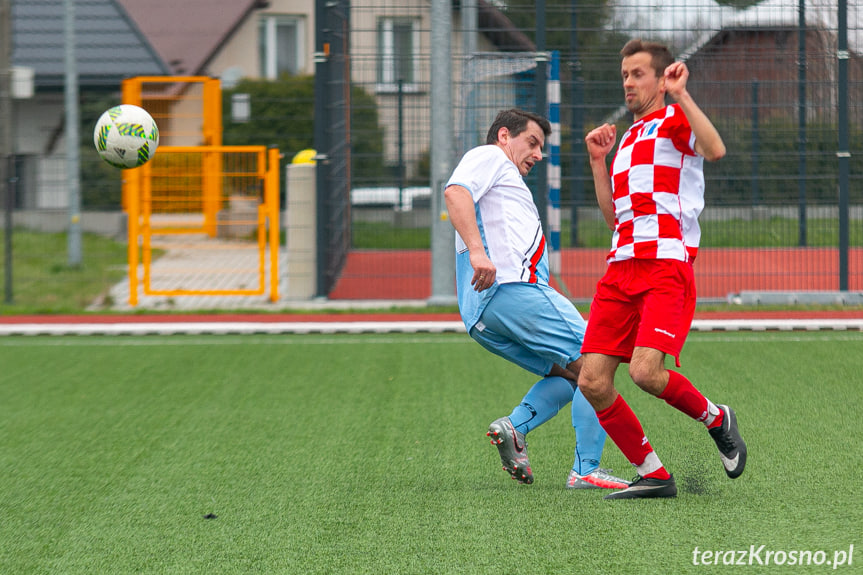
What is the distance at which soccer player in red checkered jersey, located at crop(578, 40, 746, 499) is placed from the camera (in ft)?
14.7

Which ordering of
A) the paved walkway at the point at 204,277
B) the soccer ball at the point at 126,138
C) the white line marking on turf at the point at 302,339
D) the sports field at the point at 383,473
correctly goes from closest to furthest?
1. the sports field at the point at 383,473
2. the soccer ball at the point at 126,138
3. the white line marking on turf at the point at 302,339
4. the paved walkway at the point at 204,277

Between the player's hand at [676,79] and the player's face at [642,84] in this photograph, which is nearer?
the player's hand at [676,79]

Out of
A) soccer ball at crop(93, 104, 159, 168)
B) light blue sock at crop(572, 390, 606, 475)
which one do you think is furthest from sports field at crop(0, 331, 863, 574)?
soccer ball at crop(93, 104, 159, 168)

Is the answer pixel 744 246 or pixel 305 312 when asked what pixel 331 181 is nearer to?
pixel 305 312

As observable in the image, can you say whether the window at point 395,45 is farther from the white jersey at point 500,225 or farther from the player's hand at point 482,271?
the player's hand at point 482,271

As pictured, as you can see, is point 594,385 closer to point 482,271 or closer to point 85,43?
point 482,271

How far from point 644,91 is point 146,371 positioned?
509 cm

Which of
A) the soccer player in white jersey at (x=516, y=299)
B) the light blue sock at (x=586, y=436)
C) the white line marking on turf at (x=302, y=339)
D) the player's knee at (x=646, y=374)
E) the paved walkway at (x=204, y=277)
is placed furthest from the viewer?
the paved walkway at (x=204, y=277)

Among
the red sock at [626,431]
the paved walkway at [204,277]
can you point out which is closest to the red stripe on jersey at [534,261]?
the red sock at [626,431]

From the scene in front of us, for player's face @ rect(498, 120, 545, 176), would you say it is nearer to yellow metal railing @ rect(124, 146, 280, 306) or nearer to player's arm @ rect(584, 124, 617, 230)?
player's arm @ rect(584, 124, 617, 230)

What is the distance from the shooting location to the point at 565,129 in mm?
13758

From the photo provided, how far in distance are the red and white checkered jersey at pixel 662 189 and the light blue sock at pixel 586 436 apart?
795 millimetres

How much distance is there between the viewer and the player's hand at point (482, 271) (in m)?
4.69

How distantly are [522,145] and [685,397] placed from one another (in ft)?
4.46
